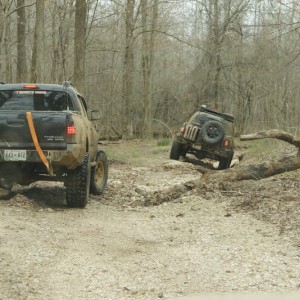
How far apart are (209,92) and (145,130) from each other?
6.14 meters

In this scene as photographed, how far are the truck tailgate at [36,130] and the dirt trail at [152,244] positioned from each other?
100 centimetres

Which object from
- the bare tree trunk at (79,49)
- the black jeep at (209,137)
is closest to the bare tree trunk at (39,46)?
the bare tree trunk at (79,49)

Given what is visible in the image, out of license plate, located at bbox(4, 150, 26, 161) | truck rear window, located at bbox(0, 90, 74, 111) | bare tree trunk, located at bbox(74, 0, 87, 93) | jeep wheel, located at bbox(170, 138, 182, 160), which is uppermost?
bare tree trunk, located at bbox(74, 0, 87, 93)

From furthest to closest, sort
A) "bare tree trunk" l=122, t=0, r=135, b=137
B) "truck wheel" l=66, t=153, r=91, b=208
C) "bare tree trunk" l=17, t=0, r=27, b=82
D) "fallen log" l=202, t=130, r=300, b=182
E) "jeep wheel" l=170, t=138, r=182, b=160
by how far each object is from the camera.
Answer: "bare tree trunk" l=122, t=0, r=135, b=137 → "bare tree trunk" l=17, t=0, r=27, b=82 → "jeep wheel" l=170, t=138, r=182, b=160 → "fallen log" l=202, t=130, r=300, b=182 → "truck wheel" l=66, t=153, r=91, b=208

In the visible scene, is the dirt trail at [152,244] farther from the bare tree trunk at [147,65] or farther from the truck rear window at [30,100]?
the bare tree trunk at [147,65]

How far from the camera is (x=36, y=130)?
7.72 metres

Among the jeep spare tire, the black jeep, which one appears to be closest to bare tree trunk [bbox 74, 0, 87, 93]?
the black jeep

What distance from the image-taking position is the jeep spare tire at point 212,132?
1551 centimetres

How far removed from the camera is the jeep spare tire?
611 inches

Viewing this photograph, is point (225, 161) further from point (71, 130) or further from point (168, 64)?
point (168, 64)

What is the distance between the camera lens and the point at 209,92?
3216 cm

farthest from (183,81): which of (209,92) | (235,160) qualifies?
(235,160)

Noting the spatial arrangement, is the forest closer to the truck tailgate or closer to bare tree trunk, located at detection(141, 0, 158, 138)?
bare tree trunk, located at detection(141, 0, 158, 138)

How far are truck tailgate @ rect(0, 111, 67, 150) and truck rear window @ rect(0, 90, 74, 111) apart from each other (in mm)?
642
